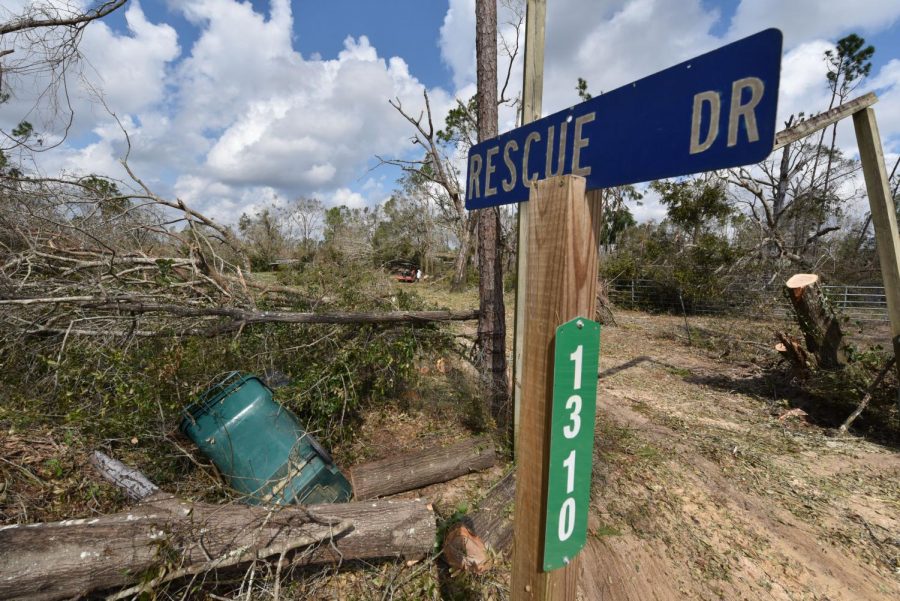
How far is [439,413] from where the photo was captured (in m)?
3.97

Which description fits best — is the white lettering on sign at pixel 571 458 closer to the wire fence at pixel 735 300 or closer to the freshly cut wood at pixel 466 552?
the freshly cut wood at pixel 466 552

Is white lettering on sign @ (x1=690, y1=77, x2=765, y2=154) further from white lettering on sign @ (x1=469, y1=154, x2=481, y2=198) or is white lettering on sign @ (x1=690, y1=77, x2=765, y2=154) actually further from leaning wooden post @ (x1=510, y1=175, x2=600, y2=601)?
white lettering on sign @ (x1=469, y1=154, x2=481, y2=198)

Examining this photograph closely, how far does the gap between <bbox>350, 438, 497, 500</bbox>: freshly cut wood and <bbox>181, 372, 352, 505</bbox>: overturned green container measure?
141 millimetres

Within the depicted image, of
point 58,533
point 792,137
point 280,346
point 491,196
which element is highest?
point 792,137

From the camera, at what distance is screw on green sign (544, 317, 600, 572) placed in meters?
1.08

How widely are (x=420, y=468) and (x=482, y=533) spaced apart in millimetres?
739

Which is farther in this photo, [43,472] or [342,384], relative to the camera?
[342,384]

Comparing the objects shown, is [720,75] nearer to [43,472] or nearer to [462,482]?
[462,482]

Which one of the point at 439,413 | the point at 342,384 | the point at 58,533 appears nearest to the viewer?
the point at 58,533

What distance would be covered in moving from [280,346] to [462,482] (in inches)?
79.2

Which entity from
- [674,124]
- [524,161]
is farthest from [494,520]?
[674,124]

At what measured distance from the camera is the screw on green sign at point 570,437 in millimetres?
1075

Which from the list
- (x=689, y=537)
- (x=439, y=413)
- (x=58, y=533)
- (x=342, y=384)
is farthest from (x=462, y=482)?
(x=58, y=533)

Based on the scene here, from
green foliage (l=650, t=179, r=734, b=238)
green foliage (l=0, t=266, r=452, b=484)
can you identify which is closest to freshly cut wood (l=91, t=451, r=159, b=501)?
green foliage (l=0, t=266, r=452, b=484)
